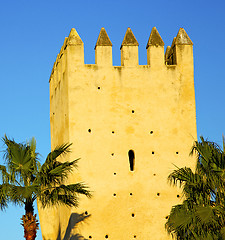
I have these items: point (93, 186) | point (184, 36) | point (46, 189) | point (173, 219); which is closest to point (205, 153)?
point (173, 219)

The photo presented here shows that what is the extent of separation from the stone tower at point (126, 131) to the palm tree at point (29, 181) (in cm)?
440

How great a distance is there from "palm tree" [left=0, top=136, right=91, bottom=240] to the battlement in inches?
244

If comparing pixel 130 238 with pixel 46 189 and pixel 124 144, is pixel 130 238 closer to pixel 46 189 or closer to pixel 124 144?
pixel 124 144

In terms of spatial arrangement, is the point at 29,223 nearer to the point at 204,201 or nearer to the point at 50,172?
the point at 50,172

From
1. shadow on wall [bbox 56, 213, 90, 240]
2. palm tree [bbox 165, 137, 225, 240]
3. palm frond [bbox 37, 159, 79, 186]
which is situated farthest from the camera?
shadow on wall [bbox 56, 213, 90, 240]

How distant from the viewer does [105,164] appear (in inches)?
968

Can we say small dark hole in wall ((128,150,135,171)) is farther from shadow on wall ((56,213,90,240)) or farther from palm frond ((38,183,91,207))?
palm frond ((38,183,91,207))

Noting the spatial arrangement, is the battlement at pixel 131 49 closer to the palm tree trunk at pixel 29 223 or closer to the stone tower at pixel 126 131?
the stone tower at pixel 126 131

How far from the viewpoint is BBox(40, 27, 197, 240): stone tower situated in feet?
79.6

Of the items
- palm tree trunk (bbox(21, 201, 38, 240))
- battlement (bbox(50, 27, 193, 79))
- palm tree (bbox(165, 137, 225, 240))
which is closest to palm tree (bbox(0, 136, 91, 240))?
palm tree trunk (bbox(21, 201, 38, 240))

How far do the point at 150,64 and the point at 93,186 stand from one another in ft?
16.1

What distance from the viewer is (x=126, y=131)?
82.1 ft

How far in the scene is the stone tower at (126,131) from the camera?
24.3 metres

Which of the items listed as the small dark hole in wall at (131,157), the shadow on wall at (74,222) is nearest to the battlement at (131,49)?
the small dark hole in wall at (131,157)
